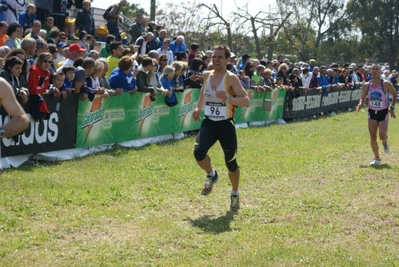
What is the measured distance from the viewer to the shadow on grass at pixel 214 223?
26.3 feet

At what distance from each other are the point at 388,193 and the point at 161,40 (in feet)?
33.3

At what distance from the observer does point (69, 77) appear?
1233cm

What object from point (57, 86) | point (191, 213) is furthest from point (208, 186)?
point (57, 86)

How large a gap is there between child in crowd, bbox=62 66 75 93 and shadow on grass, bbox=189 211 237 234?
478 cm

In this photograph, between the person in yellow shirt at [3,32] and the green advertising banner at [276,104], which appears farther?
the green advertising banner at [276,104]

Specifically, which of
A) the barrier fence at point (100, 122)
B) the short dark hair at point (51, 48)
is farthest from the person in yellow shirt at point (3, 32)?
the barrier fence at point (100, 122)

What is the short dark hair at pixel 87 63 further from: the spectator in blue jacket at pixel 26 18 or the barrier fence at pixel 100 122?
the spectator in blue jacket at pixel 26 18

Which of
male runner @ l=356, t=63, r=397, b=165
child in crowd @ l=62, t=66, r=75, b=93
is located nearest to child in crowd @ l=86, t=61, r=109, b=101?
child in crowd @ l=62, t=66, r=75, b=93

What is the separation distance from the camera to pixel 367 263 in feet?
22.5

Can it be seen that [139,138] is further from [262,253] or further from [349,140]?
[262,253]

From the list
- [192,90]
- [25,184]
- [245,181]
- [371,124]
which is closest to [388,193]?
[245,181]

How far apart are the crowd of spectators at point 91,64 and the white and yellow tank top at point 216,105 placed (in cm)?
75

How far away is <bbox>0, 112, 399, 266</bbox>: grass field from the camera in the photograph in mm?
6910

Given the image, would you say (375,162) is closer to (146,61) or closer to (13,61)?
(146,61)
